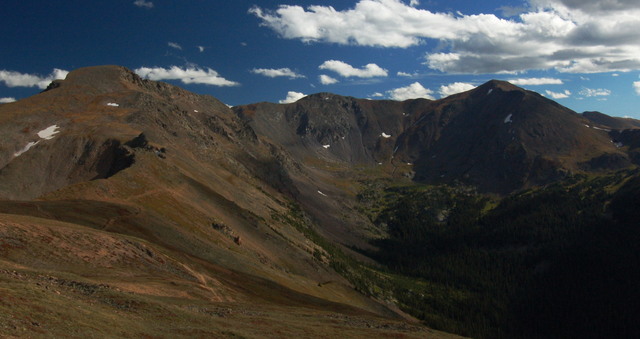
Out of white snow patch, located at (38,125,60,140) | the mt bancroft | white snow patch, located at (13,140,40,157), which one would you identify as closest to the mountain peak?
the mt bancroft

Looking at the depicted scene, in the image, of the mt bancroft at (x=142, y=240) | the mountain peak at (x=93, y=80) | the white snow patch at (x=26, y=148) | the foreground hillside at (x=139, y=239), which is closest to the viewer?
the foreground hillside at (x=139, y=239)

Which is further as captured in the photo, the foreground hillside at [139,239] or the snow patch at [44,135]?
the snow patch at [44,135]

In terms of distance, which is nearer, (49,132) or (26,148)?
(26,148)

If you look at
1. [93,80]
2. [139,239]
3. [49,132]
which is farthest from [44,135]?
[139,239]

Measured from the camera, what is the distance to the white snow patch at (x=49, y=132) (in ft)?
419

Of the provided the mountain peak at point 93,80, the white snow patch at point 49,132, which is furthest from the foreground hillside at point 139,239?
the mountain peak at point 93,80

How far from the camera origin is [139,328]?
30984 mm

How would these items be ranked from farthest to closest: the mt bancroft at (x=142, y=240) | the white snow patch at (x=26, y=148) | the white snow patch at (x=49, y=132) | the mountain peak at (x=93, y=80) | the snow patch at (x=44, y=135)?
the mountain peak at (x=93, y=80), the white snow patch at (x=49, y=132), the snow patch at (x=44, y=135), the white snow patch at (x=26, y=148), the mt bancroft at (x=142, y=240)

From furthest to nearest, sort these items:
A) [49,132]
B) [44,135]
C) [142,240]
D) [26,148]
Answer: [49,132]
[44,135]
[26,148]
[142,240]

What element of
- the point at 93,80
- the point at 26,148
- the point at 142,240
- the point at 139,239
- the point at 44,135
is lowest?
the point at 142,240

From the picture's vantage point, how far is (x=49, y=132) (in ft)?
430

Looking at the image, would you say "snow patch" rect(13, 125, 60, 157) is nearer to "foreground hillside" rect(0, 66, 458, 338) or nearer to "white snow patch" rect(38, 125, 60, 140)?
"white snow patch" rect(38, 125, 60, 140)

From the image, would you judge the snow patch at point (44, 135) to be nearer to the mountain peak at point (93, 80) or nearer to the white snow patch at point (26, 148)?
the white snow patch at point (26, 148)

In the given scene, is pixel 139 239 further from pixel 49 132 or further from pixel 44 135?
pixel 49 132
